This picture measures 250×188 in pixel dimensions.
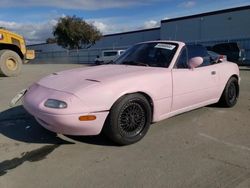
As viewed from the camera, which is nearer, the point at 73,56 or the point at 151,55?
the point at 151,55

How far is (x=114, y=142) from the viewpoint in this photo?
14.6ft

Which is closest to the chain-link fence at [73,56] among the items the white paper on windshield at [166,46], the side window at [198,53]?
the side window at [198,53]

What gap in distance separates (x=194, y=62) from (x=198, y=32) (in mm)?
34811

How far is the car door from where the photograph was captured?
16.9 ft

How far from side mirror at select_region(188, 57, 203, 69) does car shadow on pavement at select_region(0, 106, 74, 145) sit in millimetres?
2316

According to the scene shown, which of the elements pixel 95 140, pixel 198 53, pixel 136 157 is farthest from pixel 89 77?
pixel 198 53

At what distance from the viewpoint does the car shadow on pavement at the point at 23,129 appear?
4742 millimetres

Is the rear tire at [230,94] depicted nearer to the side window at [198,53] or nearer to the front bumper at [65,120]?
the side window at [198,53]

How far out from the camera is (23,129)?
529 centimetres

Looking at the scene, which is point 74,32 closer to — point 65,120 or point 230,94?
point 230,94

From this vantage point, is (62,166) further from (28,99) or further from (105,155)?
(28,99)

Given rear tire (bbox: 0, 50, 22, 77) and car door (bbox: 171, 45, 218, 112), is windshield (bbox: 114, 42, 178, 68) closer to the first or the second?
car door (bbox: 171, 45, 218, 112)

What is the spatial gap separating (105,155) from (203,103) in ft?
7.98

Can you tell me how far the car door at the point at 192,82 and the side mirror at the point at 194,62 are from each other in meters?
0.07
